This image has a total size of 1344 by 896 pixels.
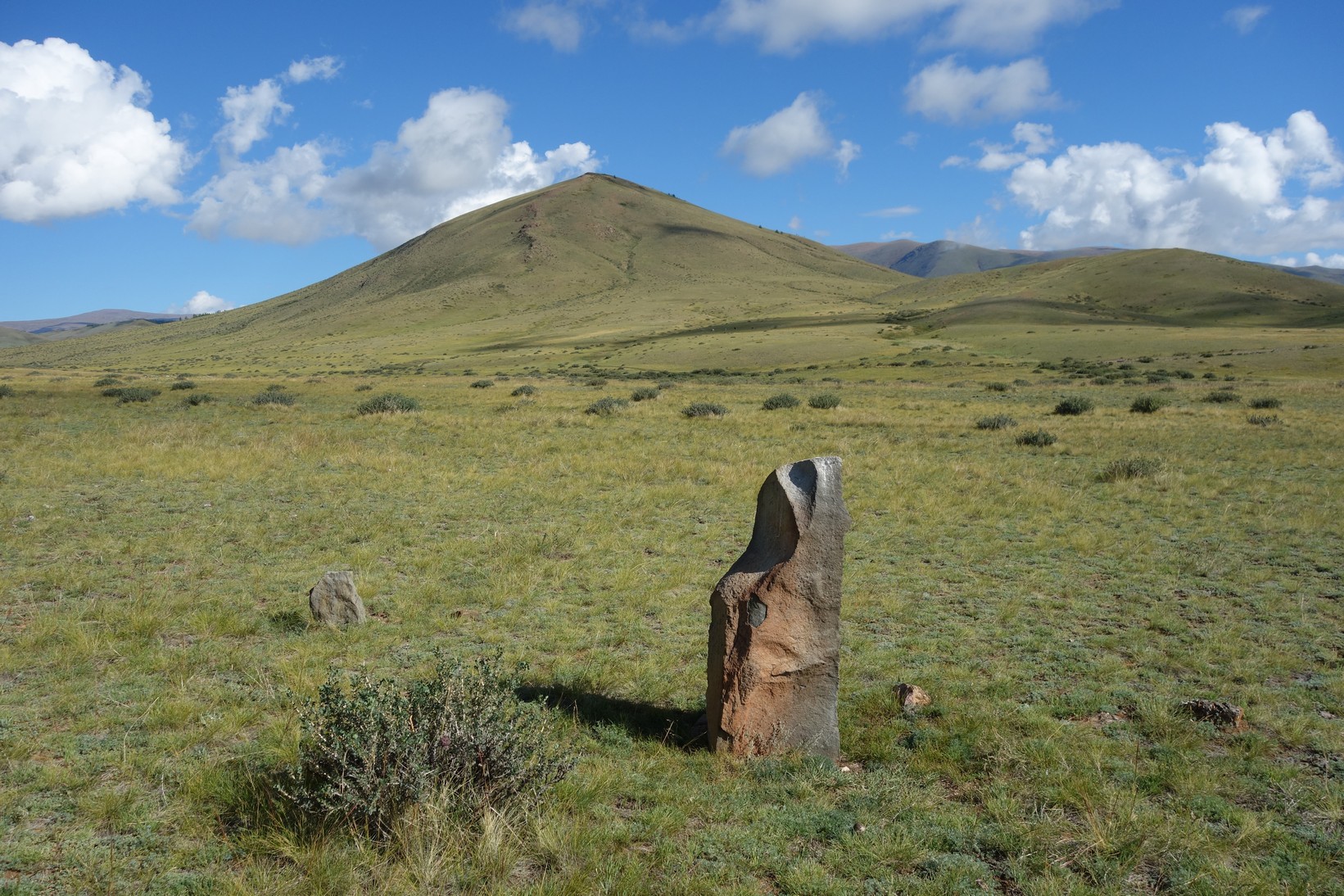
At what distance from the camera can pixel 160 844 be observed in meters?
4.26

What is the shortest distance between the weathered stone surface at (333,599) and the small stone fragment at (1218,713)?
7.74 meters

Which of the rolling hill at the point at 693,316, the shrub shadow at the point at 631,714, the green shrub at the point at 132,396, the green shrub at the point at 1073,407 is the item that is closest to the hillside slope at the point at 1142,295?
the rolling hill at the point at 693,316

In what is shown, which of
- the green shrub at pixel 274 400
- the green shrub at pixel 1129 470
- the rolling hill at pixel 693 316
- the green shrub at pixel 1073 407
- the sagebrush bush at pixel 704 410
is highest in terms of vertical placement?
the rolling hill at pixel 693 316

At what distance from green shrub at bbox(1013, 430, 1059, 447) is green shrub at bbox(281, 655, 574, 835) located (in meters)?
19.5

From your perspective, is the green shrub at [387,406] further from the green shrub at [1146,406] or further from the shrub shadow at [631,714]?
the green shrub at [1146,406]

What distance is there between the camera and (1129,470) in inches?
640

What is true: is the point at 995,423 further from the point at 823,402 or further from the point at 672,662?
the point at 672,662

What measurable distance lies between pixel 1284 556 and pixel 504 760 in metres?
11.6

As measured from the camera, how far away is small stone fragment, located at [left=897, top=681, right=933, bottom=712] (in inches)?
248

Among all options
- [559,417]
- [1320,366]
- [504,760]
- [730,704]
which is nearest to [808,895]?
[730,704]

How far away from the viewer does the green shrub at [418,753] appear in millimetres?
4223

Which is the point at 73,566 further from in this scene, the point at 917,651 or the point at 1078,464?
the point at 1078,464

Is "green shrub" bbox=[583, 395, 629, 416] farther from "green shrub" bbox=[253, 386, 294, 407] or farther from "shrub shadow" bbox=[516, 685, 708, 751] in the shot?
"shrub shadow" bbox=[516, 685, 708, 751]

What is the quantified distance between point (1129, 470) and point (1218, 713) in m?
11.8
